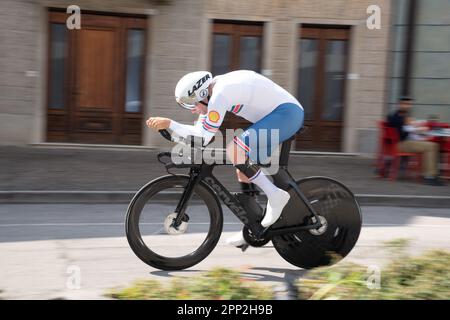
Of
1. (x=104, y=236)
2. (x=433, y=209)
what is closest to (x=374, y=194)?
(x=433, y=209)

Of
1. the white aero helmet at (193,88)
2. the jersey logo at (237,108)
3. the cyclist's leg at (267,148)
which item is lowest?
the cyclist's leg at (267,148)

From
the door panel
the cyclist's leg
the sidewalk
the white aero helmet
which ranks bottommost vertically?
the sidewalk

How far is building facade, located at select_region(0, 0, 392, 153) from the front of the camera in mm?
14781

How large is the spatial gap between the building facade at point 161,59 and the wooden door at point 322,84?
0.02 metres

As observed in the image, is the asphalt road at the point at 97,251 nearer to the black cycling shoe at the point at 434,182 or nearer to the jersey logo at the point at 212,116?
the jersey logo at the point at 212,116

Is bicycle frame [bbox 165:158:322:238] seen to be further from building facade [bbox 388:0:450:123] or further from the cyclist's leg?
building facade [bbox 388:0:450:123]

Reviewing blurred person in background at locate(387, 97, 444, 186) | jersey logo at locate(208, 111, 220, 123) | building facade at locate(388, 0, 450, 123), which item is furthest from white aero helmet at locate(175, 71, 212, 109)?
→ building facade at locate(388, 0, 450, 123)

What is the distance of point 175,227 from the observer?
5.32 m

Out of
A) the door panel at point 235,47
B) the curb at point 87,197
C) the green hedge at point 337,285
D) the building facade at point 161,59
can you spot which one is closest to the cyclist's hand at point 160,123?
the green hedge at point 337,285

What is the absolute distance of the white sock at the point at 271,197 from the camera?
523 centimetres

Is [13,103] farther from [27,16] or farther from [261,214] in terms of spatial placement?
[261,214]

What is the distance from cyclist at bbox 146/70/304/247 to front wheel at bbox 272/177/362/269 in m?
0.20

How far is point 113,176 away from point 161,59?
14.4 feet

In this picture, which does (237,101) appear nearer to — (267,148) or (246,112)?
(246,112)
